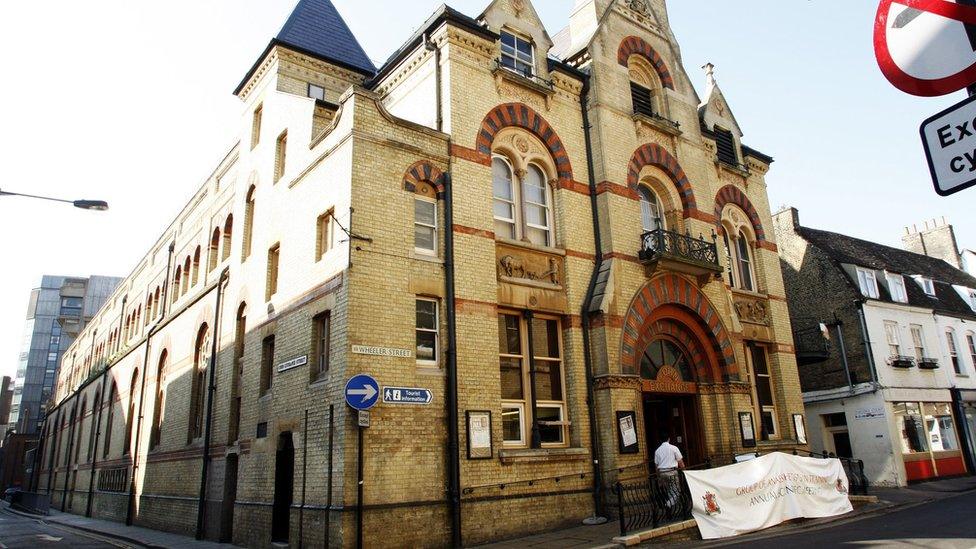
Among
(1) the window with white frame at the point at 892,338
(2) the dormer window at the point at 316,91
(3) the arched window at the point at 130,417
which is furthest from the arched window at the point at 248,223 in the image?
(1) the window with white frame at the point at 892,338

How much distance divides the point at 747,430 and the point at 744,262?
6.74 meters

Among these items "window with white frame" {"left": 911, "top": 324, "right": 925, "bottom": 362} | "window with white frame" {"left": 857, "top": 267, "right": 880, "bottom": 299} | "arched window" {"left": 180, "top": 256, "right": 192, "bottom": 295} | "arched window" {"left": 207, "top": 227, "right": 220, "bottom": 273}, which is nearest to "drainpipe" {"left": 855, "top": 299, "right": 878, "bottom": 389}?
"window with white frame" {"left": 857, "top": 267, "right": 880, "bottom": 299}

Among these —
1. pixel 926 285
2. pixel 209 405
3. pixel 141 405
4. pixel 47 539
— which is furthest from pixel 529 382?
pixel 926 285

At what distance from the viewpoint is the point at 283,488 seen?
1534 centimetres

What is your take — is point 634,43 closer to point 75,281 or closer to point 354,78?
point 354,78

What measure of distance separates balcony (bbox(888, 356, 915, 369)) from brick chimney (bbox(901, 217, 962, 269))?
14.5 metres

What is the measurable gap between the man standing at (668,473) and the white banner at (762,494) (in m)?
0.66

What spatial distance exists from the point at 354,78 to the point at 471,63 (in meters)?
5.87

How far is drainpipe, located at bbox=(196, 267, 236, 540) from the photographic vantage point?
19344mm

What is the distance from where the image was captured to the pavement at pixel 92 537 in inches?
729

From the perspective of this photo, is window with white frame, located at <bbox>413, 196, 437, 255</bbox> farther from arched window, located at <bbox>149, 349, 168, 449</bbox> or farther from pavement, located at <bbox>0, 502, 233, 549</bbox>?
arched window, located at <bbox>149, 349, 168, 449</bbox>

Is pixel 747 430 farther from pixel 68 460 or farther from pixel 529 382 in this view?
pixel 68 460

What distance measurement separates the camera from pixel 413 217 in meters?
14.8

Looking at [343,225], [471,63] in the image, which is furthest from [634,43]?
[343,225]
